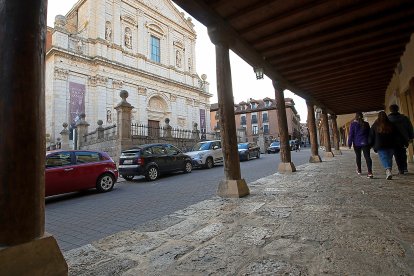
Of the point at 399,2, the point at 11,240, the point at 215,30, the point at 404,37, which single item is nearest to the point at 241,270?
the point at 11,240

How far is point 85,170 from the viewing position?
25.7ft

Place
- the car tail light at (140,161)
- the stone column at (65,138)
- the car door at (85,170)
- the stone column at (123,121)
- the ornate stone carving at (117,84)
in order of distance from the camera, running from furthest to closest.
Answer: the ornate stone carving at (117,84) < the stone column at (65,138) < the stone column at (123,121) < the car tail light at (140,161) < the car door at (85,170)

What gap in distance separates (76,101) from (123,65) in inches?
220

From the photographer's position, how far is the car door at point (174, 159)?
11.3 meters

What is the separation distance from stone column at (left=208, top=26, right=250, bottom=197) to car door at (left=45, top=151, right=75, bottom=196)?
4.94 meters

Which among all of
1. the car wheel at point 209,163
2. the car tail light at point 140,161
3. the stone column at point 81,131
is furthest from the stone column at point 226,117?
the stone column at point 81,131

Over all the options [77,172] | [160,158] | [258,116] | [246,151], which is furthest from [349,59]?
[258,116]

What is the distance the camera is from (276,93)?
27.9 feet

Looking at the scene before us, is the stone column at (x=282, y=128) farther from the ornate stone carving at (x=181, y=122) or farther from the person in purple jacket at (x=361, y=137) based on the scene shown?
the ornate stone carving at (x=181, y=122)

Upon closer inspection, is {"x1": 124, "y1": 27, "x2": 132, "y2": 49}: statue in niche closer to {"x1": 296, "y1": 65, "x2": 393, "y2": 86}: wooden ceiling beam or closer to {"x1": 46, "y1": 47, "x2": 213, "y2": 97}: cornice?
{"x1": 46, "y1": 47, "x2": 213, "y2": 97}: cornice

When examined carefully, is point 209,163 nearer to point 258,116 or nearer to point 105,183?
point 105,183

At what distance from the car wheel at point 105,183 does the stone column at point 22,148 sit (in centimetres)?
666

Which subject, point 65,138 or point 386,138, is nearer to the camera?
point 386,138

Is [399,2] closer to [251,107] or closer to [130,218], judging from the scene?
[130,218]
